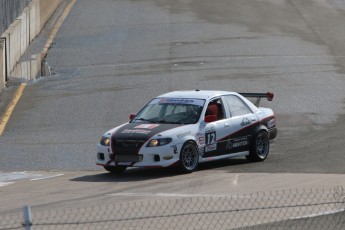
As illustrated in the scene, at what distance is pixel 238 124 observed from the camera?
1797cm

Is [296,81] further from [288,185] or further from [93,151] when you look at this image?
[288,185]

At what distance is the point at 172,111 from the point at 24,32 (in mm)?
16007

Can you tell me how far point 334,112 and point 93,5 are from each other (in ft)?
67.1

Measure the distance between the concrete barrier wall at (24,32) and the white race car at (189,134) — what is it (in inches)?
399

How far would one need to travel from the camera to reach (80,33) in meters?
35.9

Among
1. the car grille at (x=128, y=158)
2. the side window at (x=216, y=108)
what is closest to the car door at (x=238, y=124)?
the side window at (x=216, y=108)

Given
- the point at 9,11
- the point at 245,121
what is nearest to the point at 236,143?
the point at 245,121

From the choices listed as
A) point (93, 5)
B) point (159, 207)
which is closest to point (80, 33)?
point (93, 5)

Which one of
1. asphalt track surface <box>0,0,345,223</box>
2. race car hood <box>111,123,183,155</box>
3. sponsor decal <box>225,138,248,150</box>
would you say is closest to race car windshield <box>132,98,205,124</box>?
race car hood <box>111,123,183,155</box>

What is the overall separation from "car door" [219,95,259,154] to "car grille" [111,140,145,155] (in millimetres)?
1815

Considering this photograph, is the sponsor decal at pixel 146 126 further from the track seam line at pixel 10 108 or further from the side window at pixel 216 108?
the track seam line at pixel 10 108

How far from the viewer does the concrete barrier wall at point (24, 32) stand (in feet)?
94.2

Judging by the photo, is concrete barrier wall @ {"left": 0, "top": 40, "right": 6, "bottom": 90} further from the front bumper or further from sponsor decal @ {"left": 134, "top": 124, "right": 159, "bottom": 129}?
the front bumper

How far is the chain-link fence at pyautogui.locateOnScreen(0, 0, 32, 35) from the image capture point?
96.6ft
